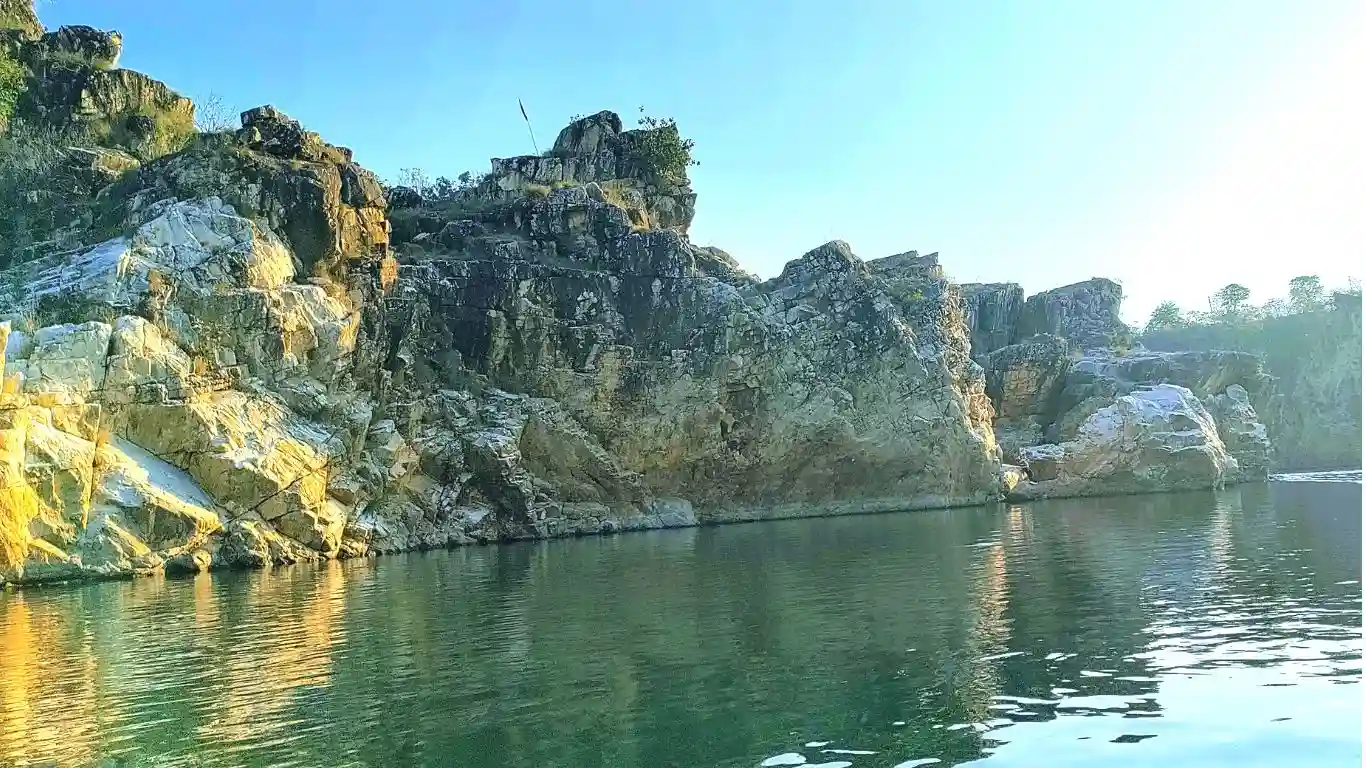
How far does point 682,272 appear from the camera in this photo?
225 feet

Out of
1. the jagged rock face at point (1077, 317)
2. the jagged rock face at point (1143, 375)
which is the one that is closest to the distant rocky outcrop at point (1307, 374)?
the jagged rock face at point (1143, 375)

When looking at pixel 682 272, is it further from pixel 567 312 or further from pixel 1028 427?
pixel 1028 427

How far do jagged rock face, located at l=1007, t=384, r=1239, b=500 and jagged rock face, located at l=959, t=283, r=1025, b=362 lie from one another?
81.3 ft

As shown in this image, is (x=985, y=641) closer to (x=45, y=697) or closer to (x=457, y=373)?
(x=45, y=697)

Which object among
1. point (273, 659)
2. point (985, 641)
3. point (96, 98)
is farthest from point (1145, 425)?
point (96, 98)

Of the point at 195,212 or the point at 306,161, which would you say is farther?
the point at 306,161

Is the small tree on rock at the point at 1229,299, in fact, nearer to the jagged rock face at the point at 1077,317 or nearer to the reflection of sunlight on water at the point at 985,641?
the jagged rock face at the point at 1077,317

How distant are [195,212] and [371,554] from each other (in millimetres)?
19357

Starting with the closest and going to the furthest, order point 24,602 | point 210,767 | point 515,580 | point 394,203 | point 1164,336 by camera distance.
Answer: point 210,767 < point 24,602 < point 515,580 < point 394,203 < point 1164,336

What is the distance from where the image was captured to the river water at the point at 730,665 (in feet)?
40.7

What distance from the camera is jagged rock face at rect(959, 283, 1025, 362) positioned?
334 feet

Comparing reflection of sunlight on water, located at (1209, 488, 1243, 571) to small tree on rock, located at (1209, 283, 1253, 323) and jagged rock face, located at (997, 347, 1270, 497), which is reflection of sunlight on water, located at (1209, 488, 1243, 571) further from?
small tree on rock, located at (1209, 283, 1253, 323)

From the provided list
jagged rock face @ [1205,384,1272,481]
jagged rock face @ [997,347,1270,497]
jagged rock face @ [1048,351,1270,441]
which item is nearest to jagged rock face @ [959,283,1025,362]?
jagged rock face @ [997,347,1270,497]

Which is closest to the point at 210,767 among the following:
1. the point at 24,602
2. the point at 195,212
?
the point at 24,602
